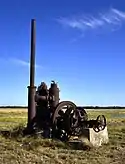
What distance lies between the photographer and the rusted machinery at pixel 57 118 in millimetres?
16656

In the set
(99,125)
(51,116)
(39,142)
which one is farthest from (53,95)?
(39,142)

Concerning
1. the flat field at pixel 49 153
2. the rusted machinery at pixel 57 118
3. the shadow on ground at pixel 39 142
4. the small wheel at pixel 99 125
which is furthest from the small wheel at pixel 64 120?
the flat field at pixel 49 153

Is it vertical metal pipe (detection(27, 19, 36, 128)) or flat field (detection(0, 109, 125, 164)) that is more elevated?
vertical metal pipe (detection(27, 19, 36, 128))

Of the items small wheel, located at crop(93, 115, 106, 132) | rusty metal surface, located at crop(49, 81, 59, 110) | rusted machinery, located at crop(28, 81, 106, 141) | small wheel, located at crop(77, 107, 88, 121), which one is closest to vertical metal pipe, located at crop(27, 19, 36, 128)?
rusted machinery, located at crop(28, 81, 106, 141)

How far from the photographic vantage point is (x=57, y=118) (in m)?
17.0

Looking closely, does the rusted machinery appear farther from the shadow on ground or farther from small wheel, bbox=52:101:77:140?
the shadow on ground

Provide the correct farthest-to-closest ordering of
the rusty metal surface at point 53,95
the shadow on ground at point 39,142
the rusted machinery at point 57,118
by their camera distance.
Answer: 1. the rusty metal surface at point 53,95
2. the rusted machinery at point 57,118
3. the shadow on ground at point 39,142

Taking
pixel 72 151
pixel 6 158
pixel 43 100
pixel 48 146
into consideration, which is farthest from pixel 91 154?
pixel 43 100

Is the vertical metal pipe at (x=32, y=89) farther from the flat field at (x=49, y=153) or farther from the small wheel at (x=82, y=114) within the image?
the small wheel at (x=82, y=114)

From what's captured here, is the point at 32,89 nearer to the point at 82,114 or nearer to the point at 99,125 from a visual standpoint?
the point at 82,114

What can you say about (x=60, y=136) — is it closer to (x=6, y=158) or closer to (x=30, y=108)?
(x=30, y=108)

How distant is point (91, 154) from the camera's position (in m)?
13.5

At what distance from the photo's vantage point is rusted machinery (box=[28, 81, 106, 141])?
16656 millimetres

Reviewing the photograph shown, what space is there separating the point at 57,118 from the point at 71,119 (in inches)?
24.6
